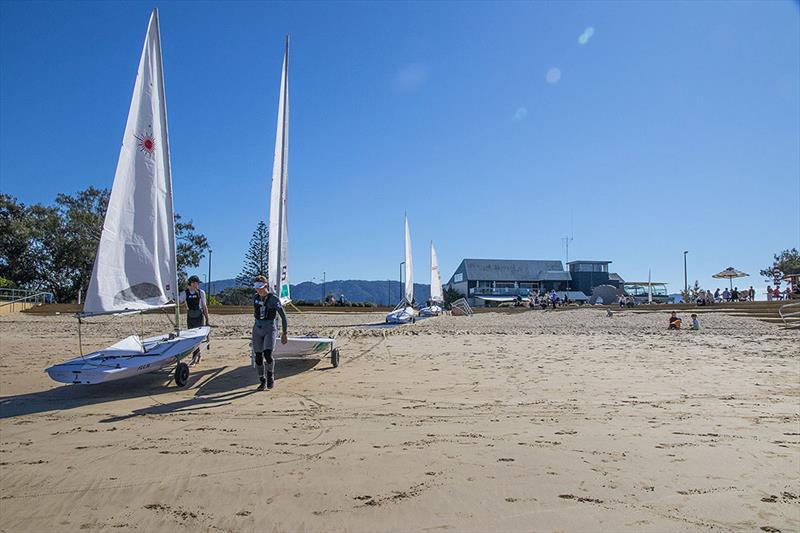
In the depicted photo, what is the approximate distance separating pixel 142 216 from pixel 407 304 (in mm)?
23296

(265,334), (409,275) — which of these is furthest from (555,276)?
(265,334)

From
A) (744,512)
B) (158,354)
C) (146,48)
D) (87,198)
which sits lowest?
(744,512)

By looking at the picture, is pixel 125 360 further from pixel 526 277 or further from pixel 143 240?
pixel 526 277

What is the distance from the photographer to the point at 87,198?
3947 centimetres

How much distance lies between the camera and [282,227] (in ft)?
32.0

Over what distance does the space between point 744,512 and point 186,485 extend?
12.3 feet

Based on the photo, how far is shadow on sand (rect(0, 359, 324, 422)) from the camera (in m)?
6.24

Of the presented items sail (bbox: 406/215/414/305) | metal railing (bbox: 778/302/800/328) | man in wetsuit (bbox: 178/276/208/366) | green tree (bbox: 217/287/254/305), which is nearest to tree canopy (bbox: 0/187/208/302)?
green tree (bbox: 217/287/254/305)

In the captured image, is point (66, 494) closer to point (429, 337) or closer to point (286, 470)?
point (286, 470)

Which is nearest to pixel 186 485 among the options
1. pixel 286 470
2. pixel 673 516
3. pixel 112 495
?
pixel 112 495

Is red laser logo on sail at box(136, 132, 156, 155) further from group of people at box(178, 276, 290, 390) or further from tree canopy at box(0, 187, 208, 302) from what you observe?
tree canopy at box(0, 187, 208, 302)

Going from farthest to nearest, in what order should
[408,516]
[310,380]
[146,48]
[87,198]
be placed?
[87,198] → [146,48] → [310,380] → [408,516]

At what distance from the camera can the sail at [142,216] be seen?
7840 mm

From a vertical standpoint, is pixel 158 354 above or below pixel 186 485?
above
